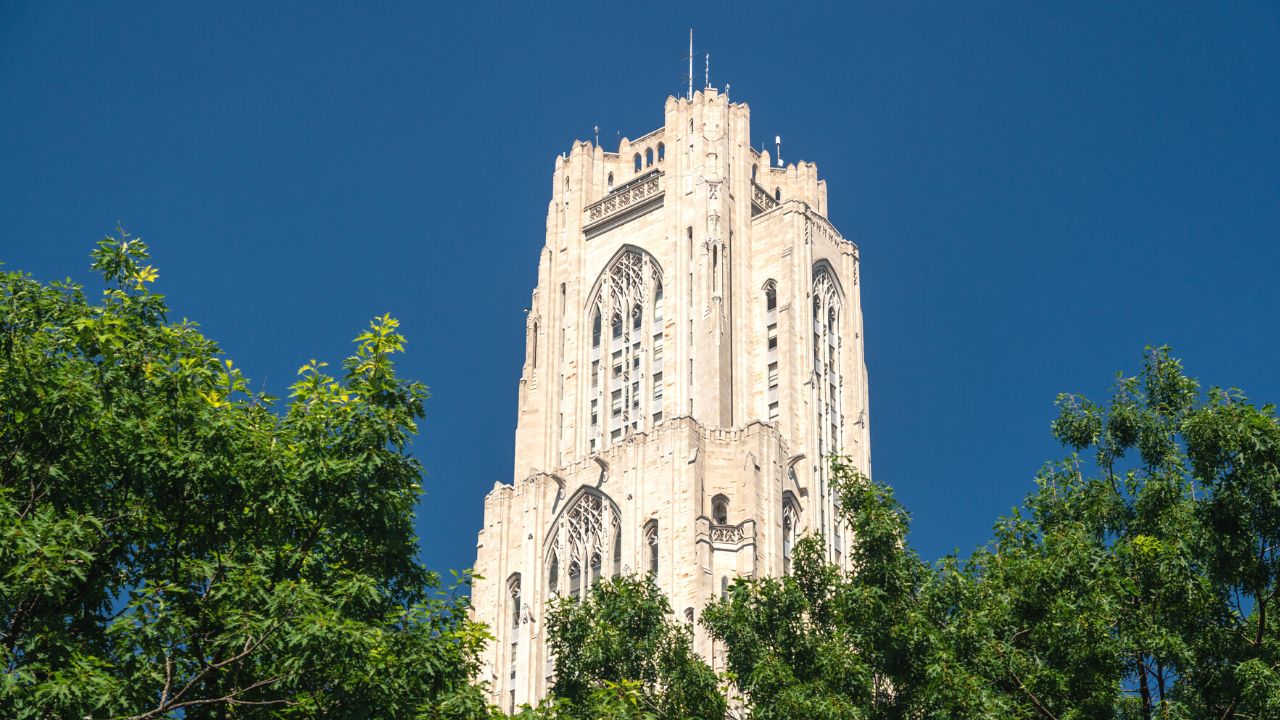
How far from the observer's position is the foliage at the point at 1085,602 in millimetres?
29234

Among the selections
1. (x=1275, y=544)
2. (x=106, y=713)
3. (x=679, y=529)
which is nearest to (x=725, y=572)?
(x=679, y=529)

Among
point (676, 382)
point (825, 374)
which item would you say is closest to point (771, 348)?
point (825, 374)

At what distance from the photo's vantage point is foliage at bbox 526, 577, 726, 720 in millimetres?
34469

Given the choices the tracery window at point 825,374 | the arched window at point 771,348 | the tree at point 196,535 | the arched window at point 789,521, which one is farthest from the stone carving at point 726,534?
the tree at point 196,535

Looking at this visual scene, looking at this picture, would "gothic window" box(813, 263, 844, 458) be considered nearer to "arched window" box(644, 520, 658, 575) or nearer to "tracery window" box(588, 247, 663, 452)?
"tracery window" box(588, 247, 663, 452)

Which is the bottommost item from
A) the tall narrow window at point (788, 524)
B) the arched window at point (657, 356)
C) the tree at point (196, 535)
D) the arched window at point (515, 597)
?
the tree at point (196, 535)

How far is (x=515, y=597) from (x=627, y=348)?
41.9 ft

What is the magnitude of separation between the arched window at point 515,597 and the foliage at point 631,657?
44.0 m

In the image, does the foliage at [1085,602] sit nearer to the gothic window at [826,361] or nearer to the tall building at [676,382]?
the tall building at [676,382]

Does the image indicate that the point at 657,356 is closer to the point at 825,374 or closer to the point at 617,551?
the point at 825,374

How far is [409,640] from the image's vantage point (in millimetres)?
25812

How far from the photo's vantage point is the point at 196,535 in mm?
26891

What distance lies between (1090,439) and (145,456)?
1690 cm

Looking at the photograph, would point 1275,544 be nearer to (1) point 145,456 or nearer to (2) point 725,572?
(1) point 145,456
